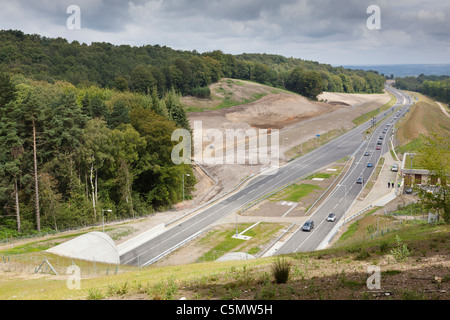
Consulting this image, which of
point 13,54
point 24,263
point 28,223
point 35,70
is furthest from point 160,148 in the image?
point 13,54

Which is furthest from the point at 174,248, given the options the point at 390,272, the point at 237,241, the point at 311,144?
the point at 311,144

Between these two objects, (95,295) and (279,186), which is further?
(279,186)

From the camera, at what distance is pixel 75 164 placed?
206ft

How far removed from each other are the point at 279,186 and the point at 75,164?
148 feet

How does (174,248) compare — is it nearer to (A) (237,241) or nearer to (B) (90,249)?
(A) (237,241)

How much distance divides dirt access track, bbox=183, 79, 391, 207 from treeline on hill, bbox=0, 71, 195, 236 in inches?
852

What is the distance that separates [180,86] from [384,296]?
16609cm

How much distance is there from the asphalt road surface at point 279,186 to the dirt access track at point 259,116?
26.7 feet

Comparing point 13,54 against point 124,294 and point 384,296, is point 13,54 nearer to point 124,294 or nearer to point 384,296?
point 124,294

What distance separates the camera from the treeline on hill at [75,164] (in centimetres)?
5422

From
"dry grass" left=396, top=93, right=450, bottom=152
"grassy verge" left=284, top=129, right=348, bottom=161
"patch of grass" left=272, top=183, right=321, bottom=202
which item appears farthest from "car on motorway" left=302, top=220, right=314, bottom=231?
"dry grass" left=396, top=93, right=450, bottom=152

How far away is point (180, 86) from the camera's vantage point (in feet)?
572

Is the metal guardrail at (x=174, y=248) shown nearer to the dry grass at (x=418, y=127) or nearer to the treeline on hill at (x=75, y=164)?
the treeline on hill at (x=75, y=164)

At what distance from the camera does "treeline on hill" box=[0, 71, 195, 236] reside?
178 feet
